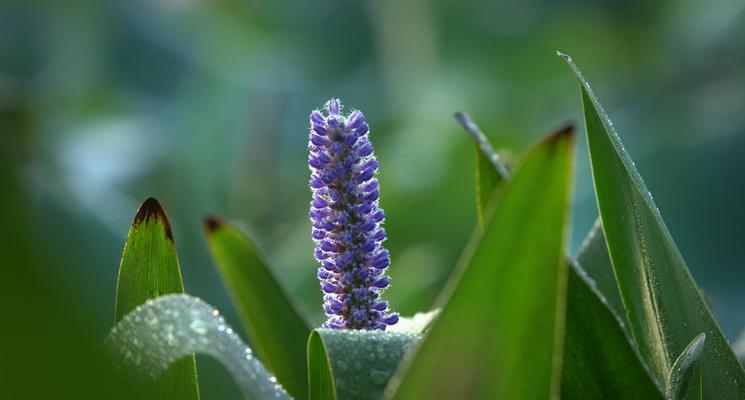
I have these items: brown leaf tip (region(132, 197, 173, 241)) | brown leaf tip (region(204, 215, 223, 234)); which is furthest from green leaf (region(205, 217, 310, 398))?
brown leaf tip (region(132, 197, 173, 241))

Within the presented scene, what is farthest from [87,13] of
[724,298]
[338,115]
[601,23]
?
[338,115]

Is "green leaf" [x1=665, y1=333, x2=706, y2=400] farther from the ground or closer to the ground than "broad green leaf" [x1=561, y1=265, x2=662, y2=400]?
closer to the ground

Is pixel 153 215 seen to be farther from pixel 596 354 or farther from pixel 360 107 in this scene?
pixel 360 107

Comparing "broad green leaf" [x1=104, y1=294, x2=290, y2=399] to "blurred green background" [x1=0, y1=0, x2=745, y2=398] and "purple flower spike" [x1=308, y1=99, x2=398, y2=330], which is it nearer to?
"purple flower spike" [x1=308, y1=99, x2=398, y2=330]

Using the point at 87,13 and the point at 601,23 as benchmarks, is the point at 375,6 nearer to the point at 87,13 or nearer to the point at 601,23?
the point at 601,23

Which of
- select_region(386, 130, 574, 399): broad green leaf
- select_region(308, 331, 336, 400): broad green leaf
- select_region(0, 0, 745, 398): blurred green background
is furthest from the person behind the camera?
select_region(0, 0, 745, 398): blurred green background

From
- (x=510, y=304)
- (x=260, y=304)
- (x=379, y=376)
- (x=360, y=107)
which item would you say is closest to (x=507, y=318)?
(x=510, y=304)

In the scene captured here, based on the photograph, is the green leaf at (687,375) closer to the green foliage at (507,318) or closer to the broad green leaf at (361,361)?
the green foliage at (507,318)
